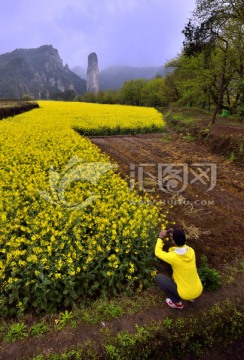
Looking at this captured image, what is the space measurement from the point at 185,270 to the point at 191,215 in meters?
3.83

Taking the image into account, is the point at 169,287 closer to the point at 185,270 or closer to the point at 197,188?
the point at 185,270

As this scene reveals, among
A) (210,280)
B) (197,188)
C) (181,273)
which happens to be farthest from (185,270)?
(197,188)

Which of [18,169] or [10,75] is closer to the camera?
[18,169]

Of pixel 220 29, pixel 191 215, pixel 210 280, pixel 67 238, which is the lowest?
pixel 191 215

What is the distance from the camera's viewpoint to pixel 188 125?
20.9 m

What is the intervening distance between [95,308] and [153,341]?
1.04 meters

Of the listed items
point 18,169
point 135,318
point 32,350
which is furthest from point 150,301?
point 18,169

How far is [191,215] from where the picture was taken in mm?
7656

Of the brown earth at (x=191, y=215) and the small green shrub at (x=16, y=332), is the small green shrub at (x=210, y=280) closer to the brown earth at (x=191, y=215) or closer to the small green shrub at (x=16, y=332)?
the brown earth at (x=191, y=215)

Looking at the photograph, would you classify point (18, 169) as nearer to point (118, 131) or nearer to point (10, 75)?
point (118, 131)

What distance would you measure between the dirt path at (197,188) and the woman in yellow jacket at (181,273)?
1.72 metres

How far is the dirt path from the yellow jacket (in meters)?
1.75

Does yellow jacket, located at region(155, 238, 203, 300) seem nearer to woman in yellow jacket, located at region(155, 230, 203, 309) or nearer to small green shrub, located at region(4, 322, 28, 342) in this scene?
woman in yellow jacket, located at region(155, 230, 203, 309)

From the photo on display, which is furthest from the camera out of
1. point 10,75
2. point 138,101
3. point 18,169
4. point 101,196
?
point 10,75
